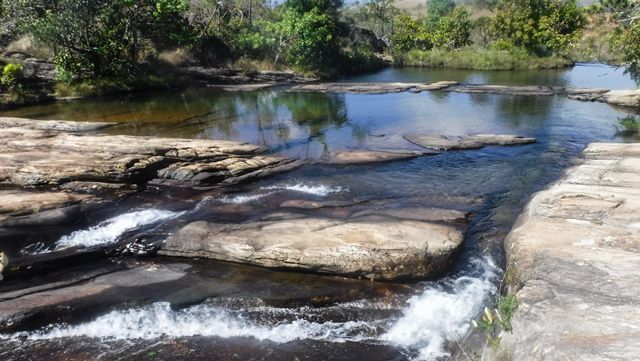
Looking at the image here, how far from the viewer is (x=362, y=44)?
61969mm

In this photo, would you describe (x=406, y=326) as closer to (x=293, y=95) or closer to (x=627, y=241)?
(x=627, y=241)

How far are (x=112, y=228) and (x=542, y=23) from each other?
57107 millimetres

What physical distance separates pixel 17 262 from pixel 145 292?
3.55 meters

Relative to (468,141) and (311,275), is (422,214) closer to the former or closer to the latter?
(311,275)

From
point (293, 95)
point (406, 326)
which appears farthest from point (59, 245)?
point (293, 95)

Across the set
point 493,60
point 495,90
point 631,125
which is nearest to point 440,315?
point 631,125

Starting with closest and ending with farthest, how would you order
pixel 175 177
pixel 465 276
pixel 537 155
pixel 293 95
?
pixel 465 276 < pixel 175 177 < pixel 537 155 < pixel 293 95

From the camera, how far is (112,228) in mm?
12328

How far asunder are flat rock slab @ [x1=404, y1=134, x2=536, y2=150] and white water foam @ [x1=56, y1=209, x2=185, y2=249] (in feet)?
38.8

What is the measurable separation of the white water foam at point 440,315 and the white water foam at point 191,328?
800 millimetres

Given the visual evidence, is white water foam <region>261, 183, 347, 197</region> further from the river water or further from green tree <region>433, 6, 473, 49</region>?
green tree <region>433, 6, 473, 49</region>

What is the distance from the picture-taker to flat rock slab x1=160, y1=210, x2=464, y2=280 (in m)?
9.67

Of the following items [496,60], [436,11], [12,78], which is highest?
[436,11]

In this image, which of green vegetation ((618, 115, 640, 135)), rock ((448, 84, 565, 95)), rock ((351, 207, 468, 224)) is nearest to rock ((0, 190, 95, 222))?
rock ((351, 207, 468, 224))
